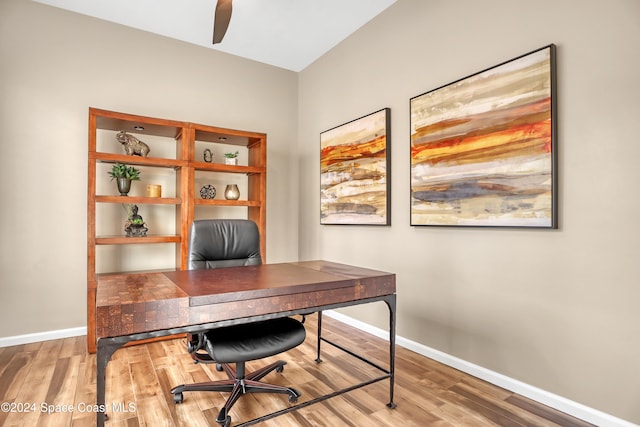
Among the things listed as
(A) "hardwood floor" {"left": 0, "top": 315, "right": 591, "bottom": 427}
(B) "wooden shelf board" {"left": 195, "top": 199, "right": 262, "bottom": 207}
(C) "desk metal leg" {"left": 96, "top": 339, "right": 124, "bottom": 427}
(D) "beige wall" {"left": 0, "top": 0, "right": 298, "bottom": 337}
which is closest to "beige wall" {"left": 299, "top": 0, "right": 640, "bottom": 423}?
(A) "hardwood floor" {"left": 0, "top": 315, "right": 591, "bottom": 427}

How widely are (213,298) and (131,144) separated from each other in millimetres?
2366

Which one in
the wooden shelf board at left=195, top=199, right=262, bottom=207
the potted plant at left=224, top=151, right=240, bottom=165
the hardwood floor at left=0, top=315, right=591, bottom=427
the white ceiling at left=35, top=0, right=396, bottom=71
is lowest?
the hardwood floor at left=0, top=315, right=591, bottom=427

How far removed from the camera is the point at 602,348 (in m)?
1.77

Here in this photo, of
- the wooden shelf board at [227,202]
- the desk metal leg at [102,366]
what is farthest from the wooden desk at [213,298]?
the wooden shelf board at [227,202]

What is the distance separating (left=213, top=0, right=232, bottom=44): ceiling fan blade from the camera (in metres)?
2.23

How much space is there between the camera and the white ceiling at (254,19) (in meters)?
3.06

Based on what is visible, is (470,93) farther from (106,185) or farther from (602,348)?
(106,185)

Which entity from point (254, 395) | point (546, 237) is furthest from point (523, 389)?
point (254, 395)

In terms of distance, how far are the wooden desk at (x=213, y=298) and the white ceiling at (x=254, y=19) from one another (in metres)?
2.38

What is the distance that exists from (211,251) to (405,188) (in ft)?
5.35

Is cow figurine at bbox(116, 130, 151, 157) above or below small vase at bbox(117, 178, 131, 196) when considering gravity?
above

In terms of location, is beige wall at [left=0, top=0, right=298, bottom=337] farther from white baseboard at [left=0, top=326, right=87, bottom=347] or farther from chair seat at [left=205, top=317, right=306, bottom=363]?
chair seat at [left=205, top=317, right=306, bottom=363]

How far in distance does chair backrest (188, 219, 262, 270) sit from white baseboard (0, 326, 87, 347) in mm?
1811

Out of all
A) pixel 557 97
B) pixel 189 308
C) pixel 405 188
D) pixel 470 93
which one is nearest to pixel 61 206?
pixel 189 308
